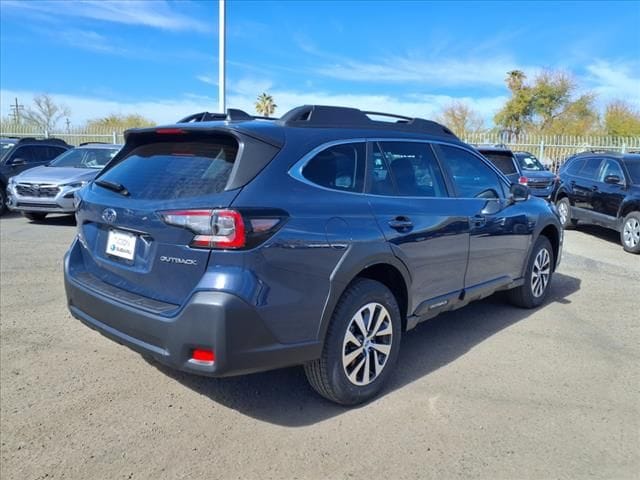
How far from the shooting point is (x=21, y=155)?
12555 mm

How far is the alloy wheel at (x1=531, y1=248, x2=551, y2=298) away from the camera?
17.4 ft

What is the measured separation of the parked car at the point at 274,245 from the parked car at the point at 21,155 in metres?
9.97

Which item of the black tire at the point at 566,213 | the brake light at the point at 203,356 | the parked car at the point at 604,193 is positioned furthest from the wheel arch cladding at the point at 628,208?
the brake light at the point at 203,356

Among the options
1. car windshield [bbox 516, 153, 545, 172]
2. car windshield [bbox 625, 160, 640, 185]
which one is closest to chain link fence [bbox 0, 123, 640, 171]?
car windshield [bbox 516, 153, 545, 172]

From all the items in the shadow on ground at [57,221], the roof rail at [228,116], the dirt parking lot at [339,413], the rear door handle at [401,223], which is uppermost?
the roof rail at [228,116]

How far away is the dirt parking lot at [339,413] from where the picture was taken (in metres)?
2.71

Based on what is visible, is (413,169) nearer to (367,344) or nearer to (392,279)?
(392,279)

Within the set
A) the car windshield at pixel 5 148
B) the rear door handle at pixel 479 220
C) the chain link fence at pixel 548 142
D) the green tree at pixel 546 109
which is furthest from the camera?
the green tree at pixel 546 109

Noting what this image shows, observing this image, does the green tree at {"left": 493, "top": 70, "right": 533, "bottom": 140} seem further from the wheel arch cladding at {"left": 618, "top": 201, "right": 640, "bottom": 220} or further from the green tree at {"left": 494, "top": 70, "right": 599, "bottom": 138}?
the wheel arch cladding at {"left": 618, "top": 201, "right": 640, "bottom": 220}

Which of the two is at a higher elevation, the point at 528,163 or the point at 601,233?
the point at 528,163

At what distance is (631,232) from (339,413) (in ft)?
25.2

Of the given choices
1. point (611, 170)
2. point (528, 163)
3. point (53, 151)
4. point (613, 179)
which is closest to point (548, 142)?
point (528, 163)

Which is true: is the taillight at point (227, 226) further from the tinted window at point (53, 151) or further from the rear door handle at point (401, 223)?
the tinted window at point (53, 151)

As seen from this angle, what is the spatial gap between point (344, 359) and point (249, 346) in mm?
728
